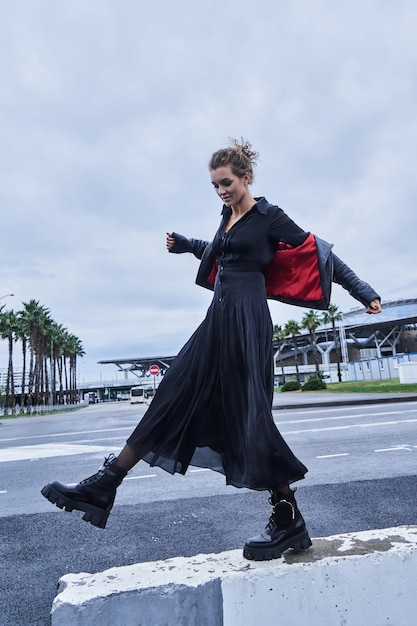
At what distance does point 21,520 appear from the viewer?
14.8 feet

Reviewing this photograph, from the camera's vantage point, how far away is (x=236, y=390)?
2.41 meters

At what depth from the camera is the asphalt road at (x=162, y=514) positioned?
326 cm

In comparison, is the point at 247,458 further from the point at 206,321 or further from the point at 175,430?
the point at 206,321

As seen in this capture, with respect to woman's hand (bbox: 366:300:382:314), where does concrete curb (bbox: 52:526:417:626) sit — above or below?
below

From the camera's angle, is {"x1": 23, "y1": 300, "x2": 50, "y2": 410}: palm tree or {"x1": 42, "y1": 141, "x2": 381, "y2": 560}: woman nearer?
{"x1": 42, "y1": 141, "x2": 381, "y2": 560}: woman

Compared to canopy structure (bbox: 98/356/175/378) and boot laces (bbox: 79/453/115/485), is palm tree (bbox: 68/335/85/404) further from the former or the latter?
boot laces (bbox: 79/453/115/485)

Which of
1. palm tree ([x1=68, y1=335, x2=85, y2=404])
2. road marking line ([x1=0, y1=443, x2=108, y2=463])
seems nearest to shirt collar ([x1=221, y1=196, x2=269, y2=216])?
road marking line ([x1=0, y1=443, x2=108, y2=463])

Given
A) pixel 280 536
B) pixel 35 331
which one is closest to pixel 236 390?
pixel 280 536

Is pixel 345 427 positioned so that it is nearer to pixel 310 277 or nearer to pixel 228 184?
pixel 310 277

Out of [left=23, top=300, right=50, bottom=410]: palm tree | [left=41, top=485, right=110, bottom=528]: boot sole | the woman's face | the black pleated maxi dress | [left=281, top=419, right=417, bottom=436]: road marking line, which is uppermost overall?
[left=23, top=300, right=50, bottom=410]: palm tree

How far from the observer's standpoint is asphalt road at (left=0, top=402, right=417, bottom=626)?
326 centimetres

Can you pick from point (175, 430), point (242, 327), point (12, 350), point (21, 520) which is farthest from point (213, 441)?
point (12, 350)

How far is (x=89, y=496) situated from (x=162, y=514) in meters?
2.46

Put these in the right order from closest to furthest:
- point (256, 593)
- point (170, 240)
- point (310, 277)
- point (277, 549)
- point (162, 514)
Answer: point (256, 593), point (277, 549), point (310, 277), point (170, 240), point (162, 514)
